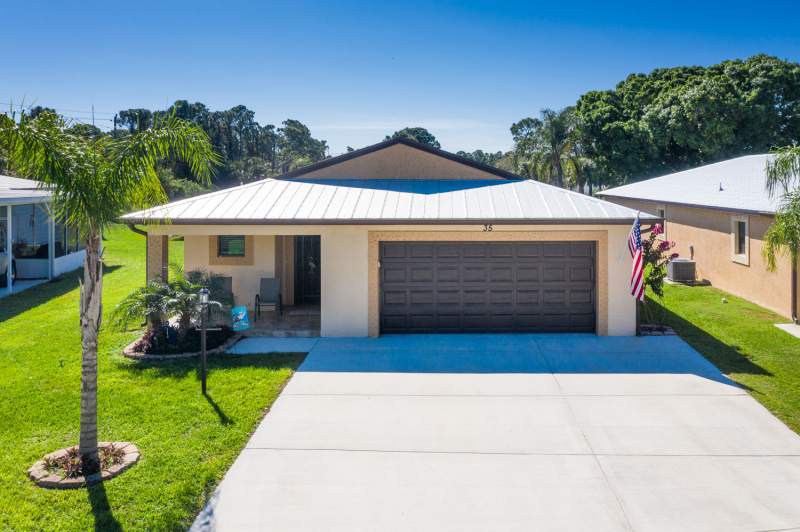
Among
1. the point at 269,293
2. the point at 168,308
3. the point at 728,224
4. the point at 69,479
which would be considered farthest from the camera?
the point at 728,224

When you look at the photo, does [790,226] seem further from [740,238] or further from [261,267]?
[261,267]

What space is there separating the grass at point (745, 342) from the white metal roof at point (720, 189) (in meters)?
2.56

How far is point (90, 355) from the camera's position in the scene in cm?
645

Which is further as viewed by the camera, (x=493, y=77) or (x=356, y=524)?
(x=493, y=77)

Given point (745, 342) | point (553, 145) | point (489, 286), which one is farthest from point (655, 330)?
point (553, 145)

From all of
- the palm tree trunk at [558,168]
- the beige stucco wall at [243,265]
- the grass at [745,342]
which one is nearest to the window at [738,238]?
the grass at [745,342]

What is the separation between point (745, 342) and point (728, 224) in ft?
21.8

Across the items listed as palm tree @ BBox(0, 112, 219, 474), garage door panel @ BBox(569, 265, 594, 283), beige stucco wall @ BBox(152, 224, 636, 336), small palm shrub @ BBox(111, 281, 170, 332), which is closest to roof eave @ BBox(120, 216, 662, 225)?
beige stucco wall @ BBox(152, 224, 636, 336)

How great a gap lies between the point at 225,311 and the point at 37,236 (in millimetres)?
13310

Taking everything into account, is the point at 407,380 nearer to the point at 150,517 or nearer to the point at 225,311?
the point at 225,311

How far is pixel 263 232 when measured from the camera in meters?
12.3

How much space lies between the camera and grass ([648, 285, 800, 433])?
9164 millimetres

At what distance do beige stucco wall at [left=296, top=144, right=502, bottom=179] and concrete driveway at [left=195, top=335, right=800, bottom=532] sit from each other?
578cm

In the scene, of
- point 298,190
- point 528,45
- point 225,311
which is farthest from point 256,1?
point 528,45
